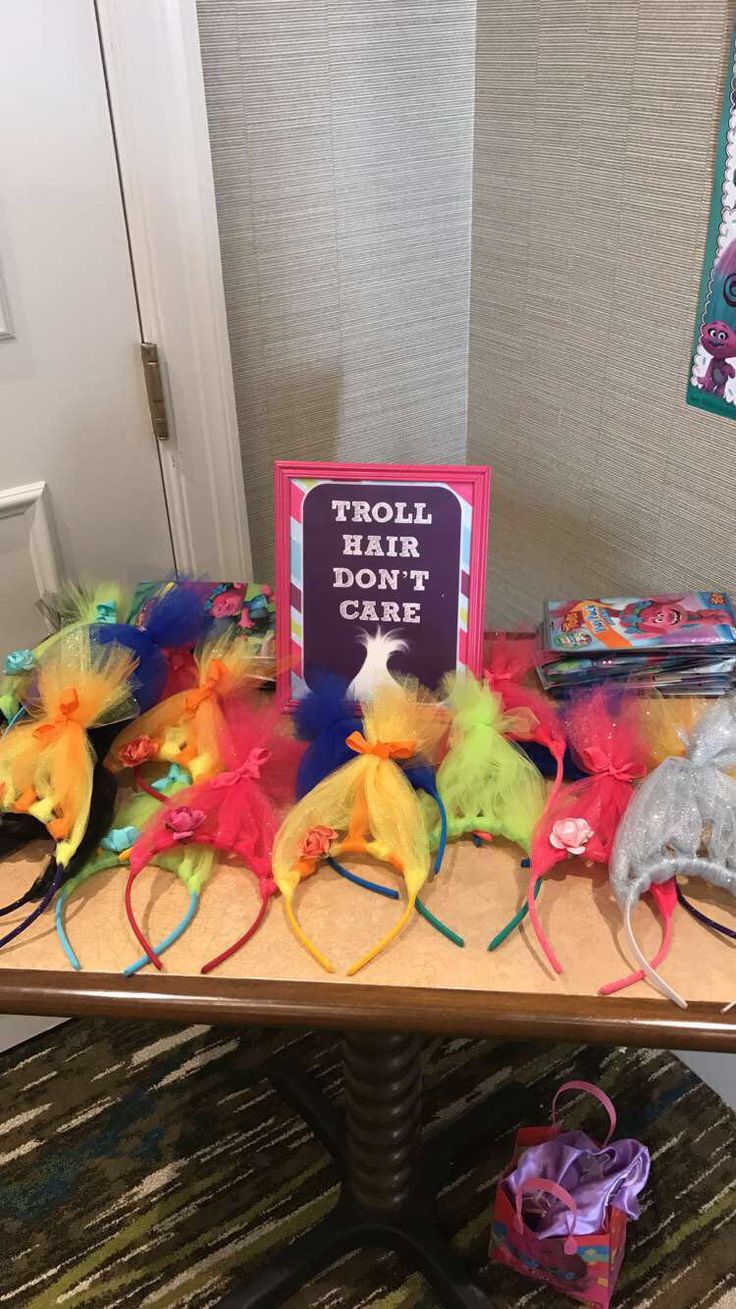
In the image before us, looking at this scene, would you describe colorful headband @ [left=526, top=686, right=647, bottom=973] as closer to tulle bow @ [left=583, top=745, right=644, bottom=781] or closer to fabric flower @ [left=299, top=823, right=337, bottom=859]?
tulle bow @ [left=583, top=745, right=644, bottom=781]

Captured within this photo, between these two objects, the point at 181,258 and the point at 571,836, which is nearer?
the point at 571,836

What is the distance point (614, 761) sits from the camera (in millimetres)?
919

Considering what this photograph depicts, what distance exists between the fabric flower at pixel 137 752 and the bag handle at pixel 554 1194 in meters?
0.74

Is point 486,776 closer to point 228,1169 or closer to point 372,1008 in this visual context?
→ point 372,1008

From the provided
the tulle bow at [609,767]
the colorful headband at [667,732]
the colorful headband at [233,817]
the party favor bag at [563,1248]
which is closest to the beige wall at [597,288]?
the colorful headband at [667,732]

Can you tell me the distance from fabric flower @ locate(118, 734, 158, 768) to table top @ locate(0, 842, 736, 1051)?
0.42 feet

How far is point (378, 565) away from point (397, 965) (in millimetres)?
400

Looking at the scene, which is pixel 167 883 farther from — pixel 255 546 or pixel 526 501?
pixel 526 501

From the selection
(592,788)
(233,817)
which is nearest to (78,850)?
(233,817)

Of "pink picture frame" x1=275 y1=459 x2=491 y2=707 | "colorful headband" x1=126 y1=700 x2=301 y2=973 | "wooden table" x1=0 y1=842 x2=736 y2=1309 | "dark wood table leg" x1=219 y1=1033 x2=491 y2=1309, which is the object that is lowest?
"dark wood table leg" x1=219 y1=1033 x2=491 y2=1309

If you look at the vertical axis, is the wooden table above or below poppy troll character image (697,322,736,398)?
below

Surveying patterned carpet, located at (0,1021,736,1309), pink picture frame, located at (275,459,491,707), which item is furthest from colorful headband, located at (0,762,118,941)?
patterned carpet, located at (0,1021,736,1309)

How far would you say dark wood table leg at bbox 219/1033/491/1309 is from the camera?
1165mm

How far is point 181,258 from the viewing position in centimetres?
125
